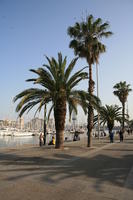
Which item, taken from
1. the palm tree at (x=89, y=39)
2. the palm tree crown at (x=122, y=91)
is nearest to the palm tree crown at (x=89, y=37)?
the palm tree at (x=89, y=39)

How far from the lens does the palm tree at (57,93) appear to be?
17141 millimetres

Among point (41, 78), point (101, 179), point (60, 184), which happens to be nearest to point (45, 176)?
point (60, 184)

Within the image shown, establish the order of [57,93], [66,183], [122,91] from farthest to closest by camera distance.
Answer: [122,91] < [57,93] < [66,183]

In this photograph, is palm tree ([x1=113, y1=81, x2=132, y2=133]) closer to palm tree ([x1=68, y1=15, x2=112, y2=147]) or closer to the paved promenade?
palm tree ([x1=68, y1=15, x2=112, y2=147])

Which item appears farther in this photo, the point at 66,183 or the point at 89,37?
the point at 89,37

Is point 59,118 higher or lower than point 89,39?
lower

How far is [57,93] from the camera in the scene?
1714 centimetres

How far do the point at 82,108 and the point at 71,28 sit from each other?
28.5ft

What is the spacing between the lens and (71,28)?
847 inches

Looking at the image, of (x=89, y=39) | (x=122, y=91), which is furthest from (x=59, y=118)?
(x=122, y=91)

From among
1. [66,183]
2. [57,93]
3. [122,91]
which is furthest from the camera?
[122,91]

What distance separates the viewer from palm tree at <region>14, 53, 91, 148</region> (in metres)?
17.1

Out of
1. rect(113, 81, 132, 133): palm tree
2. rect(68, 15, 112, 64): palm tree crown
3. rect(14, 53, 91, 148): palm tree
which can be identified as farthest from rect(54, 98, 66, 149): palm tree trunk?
rect(113, 81, 132, 133): palm tree

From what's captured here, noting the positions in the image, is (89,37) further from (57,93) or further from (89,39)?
(57,93)
